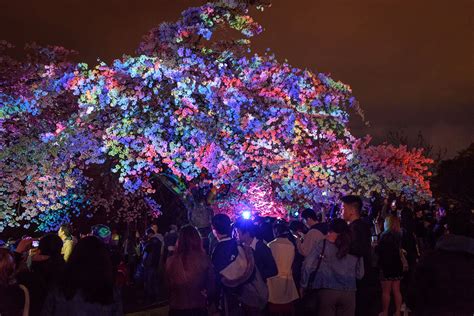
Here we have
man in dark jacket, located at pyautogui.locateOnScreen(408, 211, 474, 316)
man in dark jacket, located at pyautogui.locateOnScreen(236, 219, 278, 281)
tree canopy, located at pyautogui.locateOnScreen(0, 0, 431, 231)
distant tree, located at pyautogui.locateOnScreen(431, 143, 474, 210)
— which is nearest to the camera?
man in dark jacket, located at pyautogui.locateOnScreen(408, 211, 474, 316)

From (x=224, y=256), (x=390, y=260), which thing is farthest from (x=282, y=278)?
(x=390, y=260)

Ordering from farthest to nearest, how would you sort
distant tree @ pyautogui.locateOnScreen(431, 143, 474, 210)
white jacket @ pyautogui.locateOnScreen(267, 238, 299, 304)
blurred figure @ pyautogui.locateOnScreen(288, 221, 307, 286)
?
1. distant tree @ pyautogui.locateOnScreen(431, 143, 474, 210)
2. blurred figure @ pyautogui.locateOnScreen(288, 221, 307, 286)
3. white jacket @ pyautogui.locateOnScreen(267, 238, 299, 304)

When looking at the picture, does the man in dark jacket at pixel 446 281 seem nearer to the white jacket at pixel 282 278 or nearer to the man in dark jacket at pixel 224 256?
the man in dark jacket at pixel 224 256

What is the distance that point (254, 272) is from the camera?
6.71 meters

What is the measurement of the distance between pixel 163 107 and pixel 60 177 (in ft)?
14.1

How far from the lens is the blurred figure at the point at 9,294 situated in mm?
4805

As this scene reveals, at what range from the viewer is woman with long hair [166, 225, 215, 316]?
6109 millimetres

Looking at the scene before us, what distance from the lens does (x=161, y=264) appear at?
1212 centimetres

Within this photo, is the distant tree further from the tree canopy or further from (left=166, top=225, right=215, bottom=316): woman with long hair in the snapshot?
(left=166, top=225, right=215, bottom=316): woman with long hair

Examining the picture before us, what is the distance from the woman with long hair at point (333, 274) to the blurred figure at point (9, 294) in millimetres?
3302

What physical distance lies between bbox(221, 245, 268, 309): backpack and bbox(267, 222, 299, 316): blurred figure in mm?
915

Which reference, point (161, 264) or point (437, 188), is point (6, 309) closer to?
point (161, 264)

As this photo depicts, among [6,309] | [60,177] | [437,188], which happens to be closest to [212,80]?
[60,177]

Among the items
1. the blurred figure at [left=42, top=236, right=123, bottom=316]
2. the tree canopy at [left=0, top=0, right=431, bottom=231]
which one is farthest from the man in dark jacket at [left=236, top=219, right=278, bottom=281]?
the tree canopy at [left=0, top=0, right=431, bottom=231]
